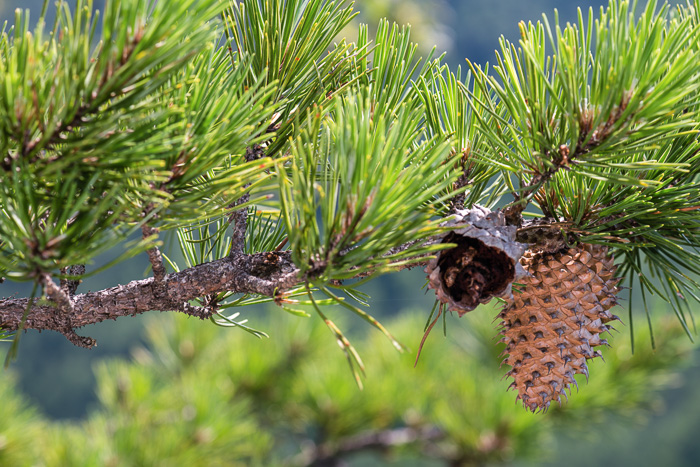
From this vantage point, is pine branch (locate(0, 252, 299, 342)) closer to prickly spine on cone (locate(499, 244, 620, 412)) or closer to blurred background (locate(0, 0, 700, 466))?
prickly spine on cone (locate(499, 244, 620, 412))

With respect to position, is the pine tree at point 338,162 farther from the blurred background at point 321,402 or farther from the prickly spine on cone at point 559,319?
the blurred background at point 321,402

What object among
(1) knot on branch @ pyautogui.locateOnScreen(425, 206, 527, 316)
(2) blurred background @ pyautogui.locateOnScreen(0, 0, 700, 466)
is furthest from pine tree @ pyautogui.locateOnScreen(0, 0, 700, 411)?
(2) blurred background @ pyautogui.locateOnScreen(0, 0, 700, 466)

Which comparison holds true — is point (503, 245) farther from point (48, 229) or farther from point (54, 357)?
point (54, 357)

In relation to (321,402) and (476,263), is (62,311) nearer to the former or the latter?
(476,263)

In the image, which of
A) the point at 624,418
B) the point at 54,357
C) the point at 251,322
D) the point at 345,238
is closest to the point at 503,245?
the point at 345,238

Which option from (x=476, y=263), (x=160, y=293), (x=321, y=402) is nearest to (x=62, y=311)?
(x=160, y=293)

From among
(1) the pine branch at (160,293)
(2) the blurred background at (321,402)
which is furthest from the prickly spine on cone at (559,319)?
(2) the blurred background at (321,402)
